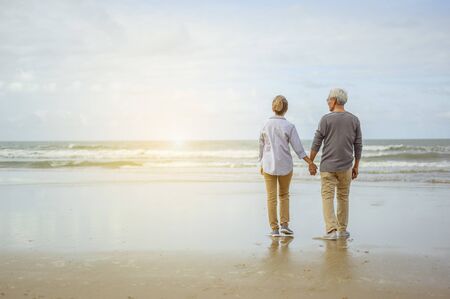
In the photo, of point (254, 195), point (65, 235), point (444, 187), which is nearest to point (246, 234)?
point (65, 235)

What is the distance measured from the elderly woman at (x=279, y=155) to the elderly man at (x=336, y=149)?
0.35 m

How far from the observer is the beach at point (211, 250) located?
12.8 ft

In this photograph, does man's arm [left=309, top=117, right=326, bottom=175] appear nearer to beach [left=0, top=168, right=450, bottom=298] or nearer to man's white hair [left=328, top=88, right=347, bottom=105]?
man's white hair [left=328, top=88, right=347, bottom=105]

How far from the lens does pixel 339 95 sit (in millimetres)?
5934

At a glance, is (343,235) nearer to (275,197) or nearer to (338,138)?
(275,197)

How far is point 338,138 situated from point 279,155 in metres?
0.78

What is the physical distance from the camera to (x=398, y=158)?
95.8 ft

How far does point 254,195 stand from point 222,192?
0.92m

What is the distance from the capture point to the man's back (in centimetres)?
588

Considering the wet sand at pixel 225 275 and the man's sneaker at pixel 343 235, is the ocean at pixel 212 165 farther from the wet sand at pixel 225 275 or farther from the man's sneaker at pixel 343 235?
the wet sand at pixel 225 275

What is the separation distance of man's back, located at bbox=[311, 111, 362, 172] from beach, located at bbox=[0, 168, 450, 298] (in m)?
Result: 0.96

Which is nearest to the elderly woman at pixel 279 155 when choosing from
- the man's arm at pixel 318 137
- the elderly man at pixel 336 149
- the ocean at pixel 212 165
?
the man's arm at pixel 318 137

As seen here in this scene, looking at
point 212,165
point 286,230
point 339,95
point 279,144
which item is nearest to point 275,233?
point 286,230

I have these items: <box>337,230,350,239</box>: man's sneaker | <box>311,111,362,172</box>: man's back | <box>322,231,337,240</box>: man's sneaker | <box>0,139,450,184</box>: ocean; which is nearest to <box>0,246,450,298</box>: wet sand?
<box>322,231,337,240</box>: man's sneaker
